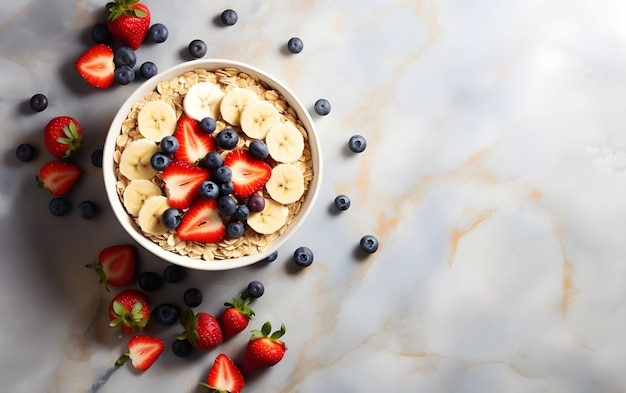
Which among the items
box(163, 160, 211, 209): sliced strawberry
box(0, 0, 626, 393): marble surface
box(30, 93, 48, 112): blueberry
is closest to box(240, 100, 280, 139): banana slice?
box(163, 160, 211, 209): sliced strawberry

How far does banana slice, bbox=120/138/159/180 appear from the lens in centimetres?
184

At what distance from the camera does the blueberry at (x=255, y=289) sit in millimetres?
2059

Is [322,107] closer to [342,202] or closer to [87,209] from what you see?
[342,202]

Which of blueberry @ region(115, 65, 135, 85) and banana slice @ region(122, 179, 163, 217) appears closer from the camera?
banana slice @ region(122, 179, 163, 217)

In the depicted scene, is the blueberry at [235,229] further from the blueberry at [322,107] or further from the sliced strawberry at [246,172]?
the blueberry at [322,107]

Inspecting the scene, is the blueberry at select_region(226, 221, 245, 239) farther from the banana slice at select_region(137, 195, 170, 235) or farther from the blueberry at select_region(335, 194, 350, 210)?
the blueberry at select_region(335, 194, 350, 210)

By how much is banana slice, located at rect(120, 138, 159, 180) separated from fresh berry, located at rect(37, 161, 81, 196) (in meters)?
0.28

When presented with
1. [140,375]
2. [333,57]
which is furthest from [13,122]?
[333,57]

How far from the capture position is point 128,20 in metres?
2.02

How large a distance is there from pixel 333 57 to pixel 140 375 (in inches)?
43.0

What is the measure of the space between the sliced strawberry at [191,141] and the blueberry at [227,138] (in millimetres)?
36

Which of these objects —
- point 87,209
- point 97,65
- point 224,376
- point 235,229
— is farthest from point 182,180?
Answer: point 224,376

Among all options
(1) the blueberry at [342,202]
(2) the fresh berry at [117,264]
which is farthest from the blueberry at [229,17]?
(2) the fresh berry at [117,264]

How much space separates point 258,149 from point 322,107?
0.34 metres
